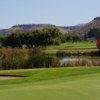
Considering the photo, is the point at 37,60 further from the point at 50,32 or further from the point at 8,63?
the point at 50,32

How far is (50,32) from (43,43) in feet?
14.3

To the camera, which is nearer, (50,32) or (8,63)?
(8,63)

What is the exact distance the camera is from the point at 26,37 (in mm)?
63938

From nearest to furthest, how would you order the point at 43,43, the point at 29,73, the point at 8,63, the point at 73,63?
the point at 29,73
the point at 8,63
the point at 73,63
the point at 43,43

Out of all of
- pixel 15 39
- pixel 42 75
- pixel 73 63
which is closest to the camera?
pixel 42 75

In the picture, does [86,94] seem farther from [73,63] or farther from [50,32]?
[50,32]

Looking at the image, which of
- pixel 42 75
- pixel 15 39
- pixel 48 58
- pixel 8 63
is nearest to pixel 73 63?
pixel 48 58

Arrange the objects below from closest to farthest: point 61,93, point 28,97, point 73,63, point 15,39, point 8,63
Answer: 1. point 28,97
2. point 61,93
3. point 8,63
4. point 73,63
5. point 15,39

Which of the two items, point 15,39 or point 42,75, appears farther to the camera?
point 15,39

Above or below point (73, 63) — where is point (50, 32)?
above

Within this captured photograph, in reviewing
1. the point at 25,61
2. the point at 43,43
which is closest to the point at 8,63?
the point at 25,61

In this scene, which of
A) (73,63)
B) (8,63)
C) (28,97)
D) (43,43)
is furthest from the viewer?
(43,43)

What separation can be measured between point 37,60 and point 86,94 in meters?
12.1

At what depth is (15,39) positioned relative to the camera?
206 ft
